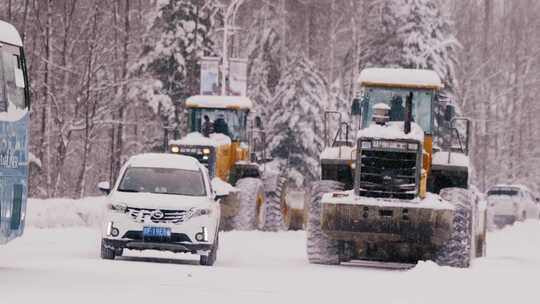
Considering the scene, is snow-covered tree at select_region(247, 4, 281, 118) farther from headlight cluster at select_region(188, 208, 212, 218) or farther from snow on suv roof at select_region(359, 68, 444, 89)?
headlight cluster at select_region(188, 208, 212, 218)

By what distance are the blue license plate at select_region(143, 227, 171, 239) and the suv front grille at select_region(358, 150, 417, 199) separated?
12.5 feet

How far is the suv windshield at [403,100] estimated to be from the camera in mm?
25953

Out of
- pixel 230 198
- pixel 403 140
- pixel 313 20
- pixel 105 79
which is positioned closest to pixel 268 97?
pixel 313 20

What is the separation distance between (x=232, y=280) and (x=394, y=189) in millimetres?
6260

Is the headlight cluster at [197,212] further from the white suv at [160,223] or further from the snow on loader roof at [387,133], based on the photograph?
the snow on loader roof at [387,133]

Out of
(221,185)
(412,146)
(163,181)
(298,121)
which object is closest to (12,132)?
(163,181)

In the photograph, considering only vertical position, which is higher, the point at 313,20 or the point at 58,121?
the point at 313,20

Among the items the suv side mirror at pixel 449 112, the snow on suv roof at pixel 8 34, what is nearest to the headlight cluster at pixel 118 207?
the snow on suv roof at pixel 8 34

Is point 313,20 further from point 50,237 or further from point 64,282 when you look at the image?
point 64,282

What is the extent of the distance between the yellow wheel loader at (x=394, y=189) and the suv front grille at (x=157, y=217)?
8.71 feet

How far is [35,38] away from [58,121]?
11.6 feet

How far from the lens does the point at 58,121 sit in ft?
172

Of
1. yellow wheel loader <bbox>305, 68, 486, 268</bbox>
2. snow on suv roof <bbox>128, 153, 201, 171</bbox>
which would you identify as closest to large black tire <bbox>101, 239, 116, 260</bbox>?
snow on suv roof <bbox>128, 153, 201, 171</bbox>

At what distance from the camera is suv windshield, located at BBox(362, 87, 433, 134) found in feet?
85.1
